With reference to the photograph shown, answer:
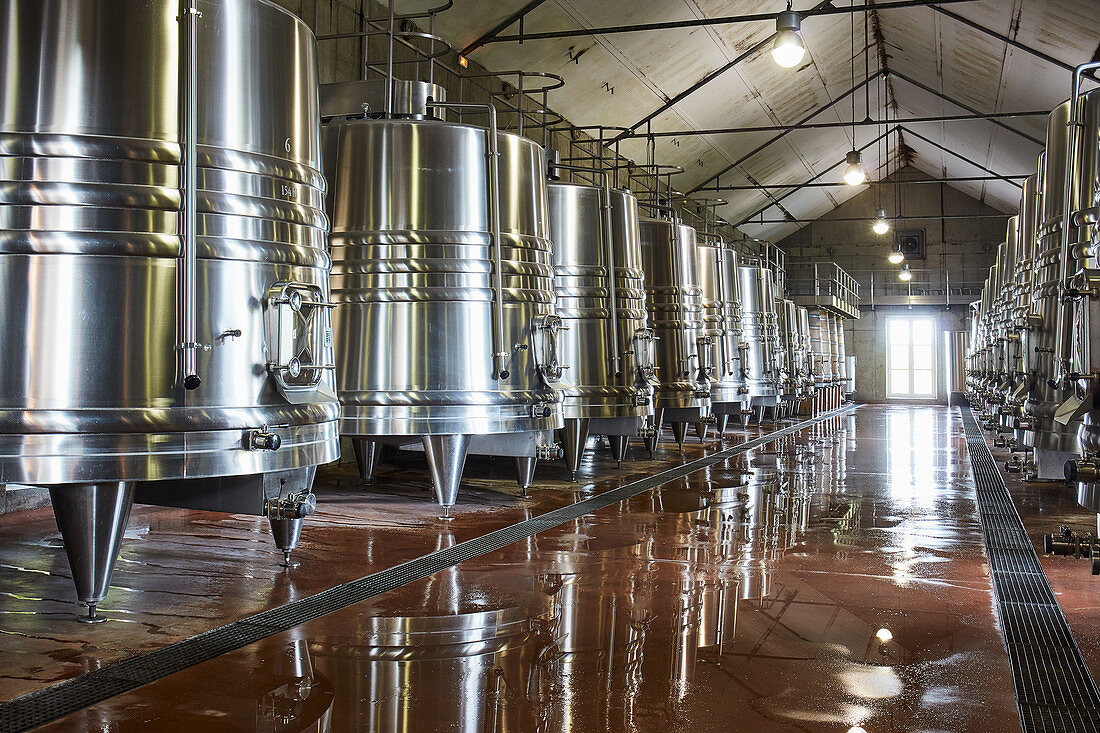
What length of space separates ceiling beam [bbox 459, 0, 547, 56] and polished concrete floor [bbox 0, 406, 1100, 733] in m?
7.70

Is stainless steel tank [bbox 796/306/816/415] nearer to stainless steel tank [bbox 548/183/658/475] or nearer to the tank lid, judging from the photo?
stainless steel tank [bbox 548/183/658/475]

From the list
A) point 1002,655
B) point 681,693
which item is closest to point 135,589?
point 681,693

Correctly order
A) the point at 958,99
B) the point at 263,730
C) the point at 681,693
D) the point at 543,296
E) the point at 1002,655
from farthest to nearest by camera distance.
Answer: the point at 958,99
the point at 543,296
the point at 1002,655
the point at 681,693
the point at 263,730

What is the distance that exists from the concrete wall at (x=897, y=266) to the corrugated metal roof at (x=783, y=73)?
6.30m

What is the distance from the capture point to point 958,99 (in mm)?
21484

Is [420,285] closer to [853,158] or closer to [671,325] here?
[671,325]

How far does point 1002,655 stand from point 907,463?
25.8 feet

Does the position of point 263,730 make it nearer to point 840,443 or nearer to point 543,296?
point 543,296

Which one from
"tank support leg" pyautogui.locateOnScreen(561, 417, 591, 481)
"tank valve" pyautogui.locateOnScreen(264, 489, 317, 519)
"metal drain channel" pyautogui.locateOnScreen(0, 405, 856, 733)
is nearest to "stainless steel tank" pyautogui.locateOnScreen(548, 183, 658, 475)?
"tank support leg" pyautogui.locateOnScreen(561, 417, 591, 481)

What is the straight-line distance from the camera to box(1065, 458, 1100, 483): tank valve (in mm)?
3975

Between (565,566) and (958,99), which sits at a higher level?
(958,99)

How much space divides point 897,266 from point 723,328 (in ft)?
83.7

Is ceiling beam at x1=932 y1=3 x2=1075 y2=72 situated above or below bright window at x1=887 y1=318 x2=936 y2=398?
above

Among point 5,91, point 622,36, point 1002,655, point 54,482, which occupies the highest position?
point 622,36
